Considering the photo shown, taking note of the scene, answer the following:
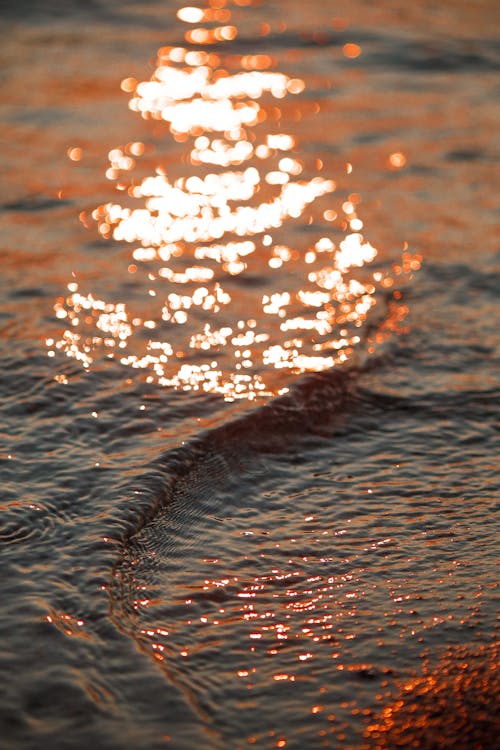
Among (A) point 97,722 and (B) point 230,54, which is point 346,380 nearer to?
(A) point 97,722

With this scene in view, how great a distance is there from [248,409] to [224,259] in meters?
1.40

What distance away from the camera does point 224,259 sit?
5.09 metres

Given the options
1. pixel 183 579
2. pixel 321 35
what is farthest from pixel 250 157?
pixel 183 579

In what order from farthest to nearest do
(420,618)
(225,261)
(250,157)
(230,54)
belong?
(230,54) → (250,157) → (225,261) → (420,618)

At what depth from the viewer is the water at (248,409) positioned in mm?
2584

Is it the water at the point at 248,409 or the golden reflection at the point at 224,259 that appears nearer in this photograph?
the water at the point at 248,409

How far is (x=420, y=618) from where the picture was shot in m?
2.82

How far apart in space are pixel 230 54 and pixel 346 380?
15.3ft

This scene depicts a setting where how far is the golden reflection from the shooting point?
425cm

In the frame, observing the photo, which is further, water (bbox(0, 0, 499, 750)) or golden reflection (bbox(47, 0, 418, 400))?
golden reflection (bbox(47, 0, 418, 400))

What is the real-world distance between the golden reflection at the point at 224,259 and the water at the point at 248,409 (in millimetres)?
18

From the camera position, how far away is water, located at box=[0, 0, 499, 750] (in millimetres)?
2584

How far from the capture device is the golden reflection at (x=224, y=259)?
425cm

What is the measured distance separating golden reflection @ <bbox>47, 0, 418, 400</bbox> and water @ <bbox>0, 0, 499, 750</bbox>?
18mm
